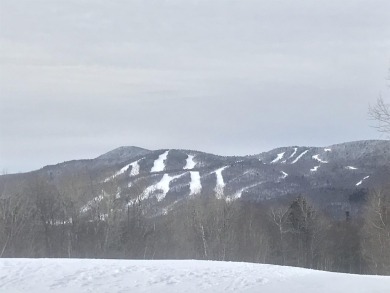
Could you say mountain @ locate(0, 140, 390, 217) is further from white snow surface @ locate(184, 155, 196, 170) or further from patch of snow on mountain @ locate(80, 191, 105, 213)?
patch of snow on mountain @ locate(80, 191, 105, 213)

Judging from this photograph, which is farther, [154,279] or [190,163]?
[190,163]

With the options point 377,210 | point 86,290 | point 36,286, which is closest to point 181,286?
point 86,290

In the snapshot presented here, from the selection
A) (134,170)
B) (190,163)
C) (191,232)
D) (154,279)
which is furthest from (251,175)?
(154,279)

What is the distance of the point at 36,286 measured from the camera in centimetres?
1255

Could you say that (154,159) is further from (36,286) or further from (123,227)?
(36,286)

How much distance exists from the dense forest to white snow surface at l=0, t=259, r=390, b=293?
22779 mm

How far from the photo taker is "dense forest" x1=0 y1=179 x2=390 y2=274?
41750 millimetres

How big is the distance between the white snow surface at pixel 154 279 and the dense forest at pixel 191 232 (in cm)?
2278

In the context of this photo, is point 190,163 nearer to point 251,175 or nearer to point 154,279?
point 251,175

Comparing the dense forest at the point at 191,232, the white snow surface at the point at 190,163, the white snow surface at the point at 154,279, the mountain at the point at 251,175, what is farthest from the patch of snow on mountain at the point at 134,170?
the white snow surface at the point at 154,279

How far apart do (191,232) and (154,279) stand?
39.7m

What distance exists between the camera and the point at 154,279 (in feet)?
45.4

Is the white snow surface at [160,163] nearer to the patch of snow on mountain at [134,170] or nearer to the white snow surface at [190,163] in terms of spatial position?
the white snow surface at [190,163]

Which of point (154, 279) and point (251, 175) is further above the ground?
point (251, 175)
